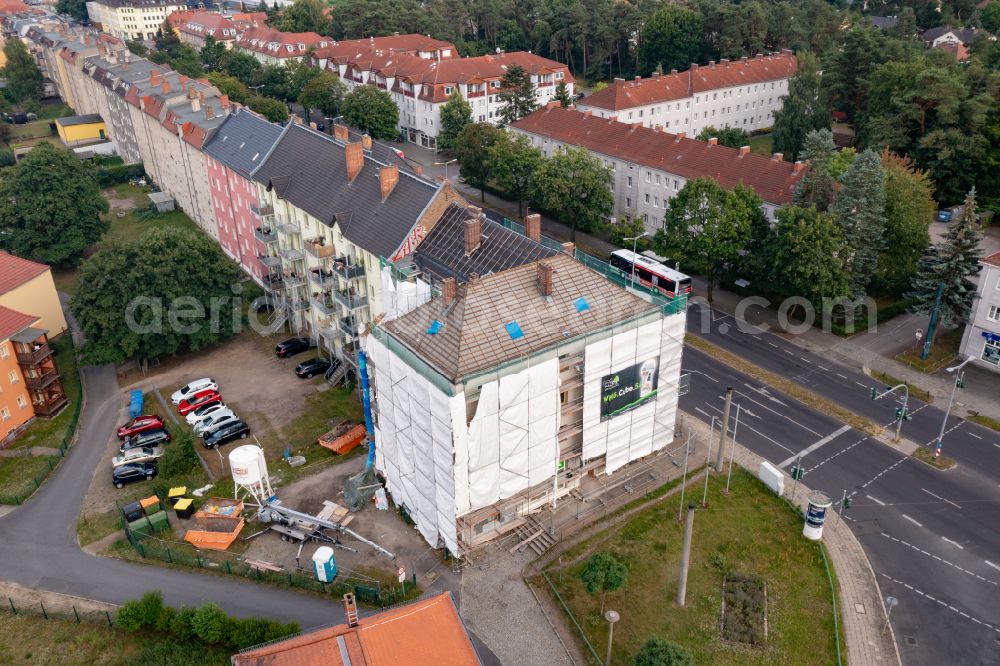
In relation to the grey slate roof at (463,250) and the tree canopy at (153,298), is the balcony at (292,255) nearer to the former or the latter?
the tree canopy at (153,298)

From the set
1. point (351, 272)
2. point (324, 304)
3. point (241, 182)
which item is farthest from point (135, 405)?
point (241, 182)

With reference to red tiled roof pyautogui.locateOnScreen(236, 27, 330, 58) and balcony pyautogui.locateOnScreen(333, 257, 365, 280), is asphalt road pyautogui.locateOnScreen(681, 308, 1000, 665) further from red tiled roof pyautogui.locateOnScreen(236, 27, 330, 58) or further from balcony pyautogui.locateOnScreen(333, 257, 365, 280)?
red tiled roof pyautogui.locateOnScreen(236, 27, 330, 58)

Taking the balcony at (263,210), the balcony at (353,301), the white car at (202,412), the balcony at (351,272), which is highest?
the balcony at (263,210)

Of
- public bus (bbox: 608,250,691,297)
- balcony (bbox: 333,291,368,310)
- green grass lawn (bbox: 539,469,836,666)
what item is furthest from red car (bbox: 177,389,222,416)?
public bus (bbox: 608,250,691,297)

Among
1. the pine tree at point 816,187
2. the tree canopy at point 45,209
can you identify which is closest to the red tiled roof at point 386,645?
the pine tree at point 816,187

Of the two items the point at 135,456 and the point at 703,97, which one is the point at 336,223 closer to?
the point at 135,456
